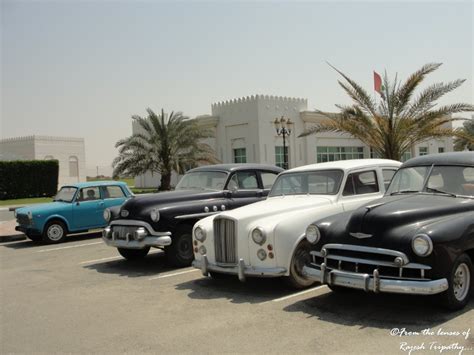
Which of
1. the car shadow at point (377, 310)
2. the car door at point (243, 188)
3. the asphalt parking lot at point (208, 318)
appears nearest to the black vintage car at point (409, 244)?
the car shadow at point (377, 310)

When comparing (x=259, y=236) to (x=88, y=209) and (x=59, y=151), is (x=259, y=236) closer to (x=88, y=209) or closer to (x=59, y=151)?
(x=88, y=209)

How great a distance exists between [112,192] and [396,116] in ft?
35.8

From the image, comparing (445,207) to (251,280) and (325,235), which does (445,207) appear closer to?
(325,235)

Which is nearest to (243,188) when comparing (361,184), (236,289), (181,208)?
(181,208)

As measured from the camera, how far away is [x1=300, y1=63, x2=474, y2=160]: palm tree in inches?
712

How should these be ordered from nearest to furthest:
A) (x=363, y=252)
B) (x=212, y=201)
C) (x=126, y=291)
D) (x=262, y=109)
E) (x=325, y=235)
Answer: (x=363, y=252), (x=325, y=235), (x=126, y=291), (x=212, y=201), (x=262, y=109)

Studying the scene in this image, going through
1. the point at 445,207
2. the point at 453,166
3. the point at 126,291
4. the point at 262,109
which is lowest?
the point at 126,291

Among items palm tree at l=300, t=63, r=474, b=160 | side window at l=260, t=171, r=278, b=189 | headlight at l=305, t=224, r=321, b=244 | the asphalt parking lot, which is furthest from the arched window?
headlight at l=305, t=224, r=321, b=244

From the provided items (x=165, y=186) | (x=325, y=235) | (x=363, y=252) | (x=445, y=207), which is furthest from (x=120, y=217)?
(x=165, y=186)

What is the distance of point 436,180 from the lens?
6617mm

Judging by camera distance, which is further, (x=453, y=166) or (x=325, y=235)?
(x=453, y=166)

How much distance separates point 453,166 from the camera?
21.7 feet

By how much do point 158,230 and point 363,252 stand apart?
4.34 metres

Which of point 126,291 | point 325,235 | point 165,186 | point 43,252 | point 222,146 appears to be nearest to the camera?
point 325,235
